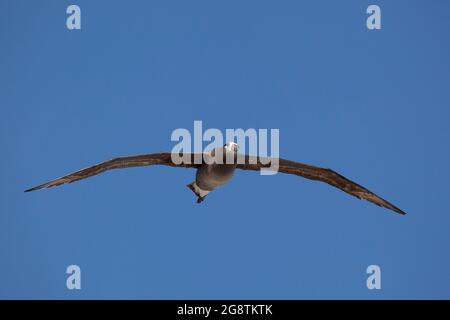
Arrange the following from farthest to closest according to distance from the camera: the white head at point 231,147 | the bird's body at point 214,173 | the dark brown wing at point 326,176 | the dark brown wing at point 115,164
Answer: the dark brown wing at point 326,176, the bird's body at point 214,173, the white head at point 231,147, the dark brown wing at point 115,164

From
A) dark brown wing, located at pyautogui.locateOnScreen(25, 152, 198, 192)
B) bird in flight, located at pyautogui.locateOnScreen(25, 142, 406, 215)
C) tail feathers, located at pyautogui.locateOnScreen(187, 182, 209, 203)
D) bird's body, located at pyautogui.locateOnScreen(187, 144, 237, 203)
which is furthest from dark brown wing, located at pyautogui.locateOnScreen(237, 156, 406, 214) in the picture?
→ dark brown wing, located at pyautogui.locateOnScreen(25, 152, 198, 192)

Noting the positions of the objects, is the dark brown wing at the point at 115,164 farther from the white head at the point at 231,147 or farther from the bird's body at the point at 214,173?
the white head at the point at 231,147

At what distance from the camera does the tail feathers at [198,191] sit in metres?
20.0

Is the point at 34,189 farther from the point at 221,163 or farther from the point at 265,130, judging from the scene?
the point at 265,130

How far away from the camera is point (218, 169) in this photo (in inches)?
730

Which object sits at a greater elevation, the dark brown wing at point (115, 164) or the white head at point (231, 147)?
the white head at point (231, 147)

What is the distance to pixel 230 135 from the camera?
62.6ft

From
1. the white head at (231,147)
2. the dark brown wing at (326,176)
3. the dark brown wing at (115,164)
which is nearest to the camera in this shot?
the dark brown wing at (115,164)

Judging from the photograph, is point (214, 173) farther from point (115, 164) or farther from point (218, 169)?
point (115, 164)

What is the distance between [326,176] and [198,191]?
141 inches

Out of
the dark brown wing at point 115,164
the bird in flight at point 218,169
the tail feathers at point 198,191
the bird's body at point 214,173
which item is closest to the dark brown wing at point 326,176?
the bird in flight at point 218,169

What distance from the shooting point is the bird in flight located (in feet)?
60.4

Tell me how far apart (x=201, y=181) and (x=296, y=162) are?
2682 mm

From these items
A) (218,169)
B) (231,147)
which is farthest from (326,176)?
(218,169)
